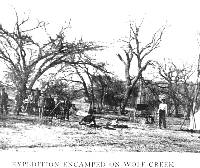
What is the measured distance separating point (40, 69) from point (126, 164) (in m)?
14.9

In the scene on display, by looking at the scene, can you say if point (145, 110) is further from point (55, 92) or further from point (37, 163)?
point (37, 163)

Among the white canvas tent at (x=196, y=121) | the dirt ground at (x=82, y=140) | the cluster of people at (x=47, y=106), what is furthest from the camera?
the cluster of people at (x=47, y=106)

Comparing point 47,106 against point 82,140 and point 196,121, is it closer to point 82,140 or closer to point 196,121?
point 82,140

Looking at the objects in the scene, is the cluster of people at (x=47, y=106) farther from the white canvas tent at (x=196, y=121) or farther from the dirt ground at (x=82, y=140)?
the white canvas tent at (x=196, y=121)

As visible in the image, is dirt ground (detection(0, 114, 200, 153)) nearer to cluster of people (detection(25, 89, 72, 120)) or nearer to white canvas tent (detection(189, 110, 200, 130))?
white canvas tent (detection(189, 110, 200, 130))

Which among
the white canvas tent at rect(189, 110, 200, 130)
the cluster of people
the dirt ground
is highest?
the cluster of people

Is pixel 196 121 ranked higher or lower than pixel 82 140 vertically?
higher

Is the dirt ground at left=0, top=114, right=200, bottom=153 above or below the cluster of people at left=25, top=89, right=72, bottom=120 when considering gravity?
below

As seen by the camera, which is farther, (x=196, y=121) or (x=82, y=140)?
(x=196, y=121)

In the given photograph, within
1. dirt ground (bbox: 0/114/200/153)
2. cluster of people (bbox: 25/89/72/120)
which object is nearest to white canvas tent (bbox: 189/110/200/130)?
dirt ground (bbox: 0/114/200/153)

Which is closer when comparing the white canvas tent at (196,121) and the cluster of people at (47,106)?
the white canvas tent at (196,121)

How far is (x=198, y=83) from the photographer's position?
57.8 feet

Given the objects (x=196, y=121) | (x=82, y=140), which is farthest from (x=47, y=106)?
(x=196, y=121)

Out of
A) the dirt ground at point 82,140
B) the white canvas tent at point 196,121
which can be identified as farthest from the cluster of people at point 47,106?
the white canvas tent at point 196,121
